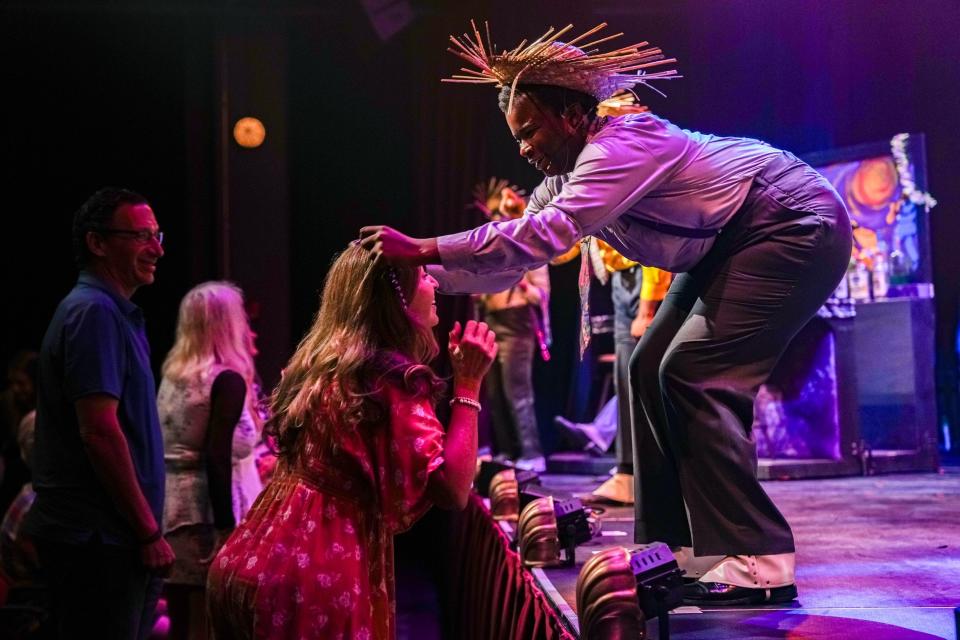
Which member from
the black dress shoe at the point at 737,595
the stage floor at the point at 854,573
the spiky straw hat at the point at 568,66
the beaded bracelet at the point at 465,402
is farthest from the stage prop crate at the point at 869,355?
the beaded bracelet at the point at 465,402

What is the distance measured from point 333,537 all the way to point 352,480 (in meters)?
0.11

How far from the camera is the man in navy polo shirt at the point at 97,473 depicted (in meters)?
2.42

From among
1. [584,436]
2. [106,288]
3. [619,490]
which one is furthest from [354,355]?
[584,436]

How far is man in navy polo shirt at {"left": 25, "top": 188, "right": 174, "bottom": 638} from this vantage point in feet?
7.95

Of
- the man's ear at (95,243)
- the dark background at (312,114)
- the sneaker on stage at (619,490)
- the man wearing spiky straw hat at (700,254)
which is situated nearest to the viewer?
the man wearing spiky straw hat at (700,254)

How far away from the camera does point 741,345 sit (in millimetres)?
2361

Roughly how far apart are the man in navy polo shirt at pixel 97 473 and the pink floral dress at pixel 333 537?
611mm

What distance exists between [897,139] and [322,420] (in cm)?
549

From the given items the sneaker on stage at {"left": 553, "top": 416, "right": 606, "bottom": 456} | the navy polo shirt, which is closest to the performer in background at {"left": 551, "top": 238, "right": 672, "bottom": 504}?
the sneaker on stage at {"left": 553, "top": 416, "right": 606, "bottom": 456}

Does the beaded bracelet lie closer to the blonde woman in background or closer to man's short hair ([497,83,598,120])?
man's short hair ([497,83,598,120])

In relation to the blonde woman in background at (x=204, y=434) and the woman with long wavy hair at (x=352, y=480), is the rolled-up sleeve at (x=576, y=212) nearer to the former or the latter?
the woman with long wavy hair at (x=352, y=480)

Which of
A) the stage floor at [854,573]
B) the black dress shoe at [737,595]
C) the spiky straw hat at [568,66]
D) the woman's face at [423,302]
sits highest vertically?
the spiky straw hat at [568,66]

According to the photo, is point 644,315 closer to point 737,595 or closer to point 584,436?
point 737,595

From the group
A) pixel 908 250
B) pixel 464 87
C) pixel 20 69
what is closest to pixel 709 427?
pixel 908 250
